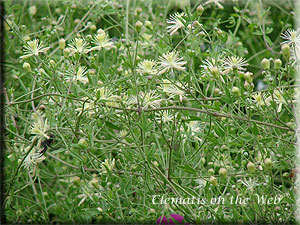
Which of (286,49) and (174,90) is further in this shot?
(174,90)

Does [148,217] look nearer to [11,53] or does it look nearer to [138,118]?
[138,118]

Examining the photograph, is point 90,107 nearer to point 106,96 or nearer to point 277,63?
point 106,96

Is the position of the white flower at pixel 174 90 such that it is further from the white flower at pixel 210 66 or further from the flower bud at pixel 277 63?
the flower bud at pixel 277 63

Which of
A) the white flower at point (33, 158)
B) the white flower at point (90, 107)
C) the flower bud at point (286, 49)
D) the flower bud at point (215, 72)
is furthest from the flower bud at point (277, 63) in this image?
the white flower at point (33, 158)

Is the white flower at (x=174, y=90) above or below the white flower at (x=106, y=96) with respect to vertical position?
below

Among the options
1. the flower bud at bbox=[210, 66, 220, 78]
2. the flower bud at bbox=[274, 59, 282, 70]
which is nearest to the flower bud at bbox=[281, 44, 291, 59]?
the flower bud at bbox=[274, 59, 282, 70]

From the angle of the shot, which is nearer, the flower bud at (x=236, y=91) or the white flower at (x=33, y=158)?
the flower bud at (x=236, y=91)

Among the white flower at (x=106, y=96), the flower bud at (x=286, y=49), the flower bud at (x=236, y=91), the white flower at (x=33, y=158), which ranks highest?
the flower bud at (x=286, y=49)

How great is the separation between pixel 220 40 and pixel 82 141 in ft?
1.37

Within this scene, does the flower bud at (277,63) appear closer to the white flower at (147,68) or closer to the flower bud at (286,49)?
the flower bud at (286,49)

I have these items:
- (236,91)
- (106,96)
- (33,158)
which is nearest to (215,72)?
(236,91)

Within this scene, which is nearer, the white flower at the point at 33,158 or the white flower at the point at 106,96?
the white flower at the point at 106,96

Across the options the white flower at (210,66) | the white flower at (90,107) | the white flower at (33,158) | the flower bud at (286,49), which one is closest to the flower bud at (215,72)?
the white flower at (210,66)

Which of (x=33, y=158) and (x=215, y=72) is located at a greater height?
(x=215, y=72)
